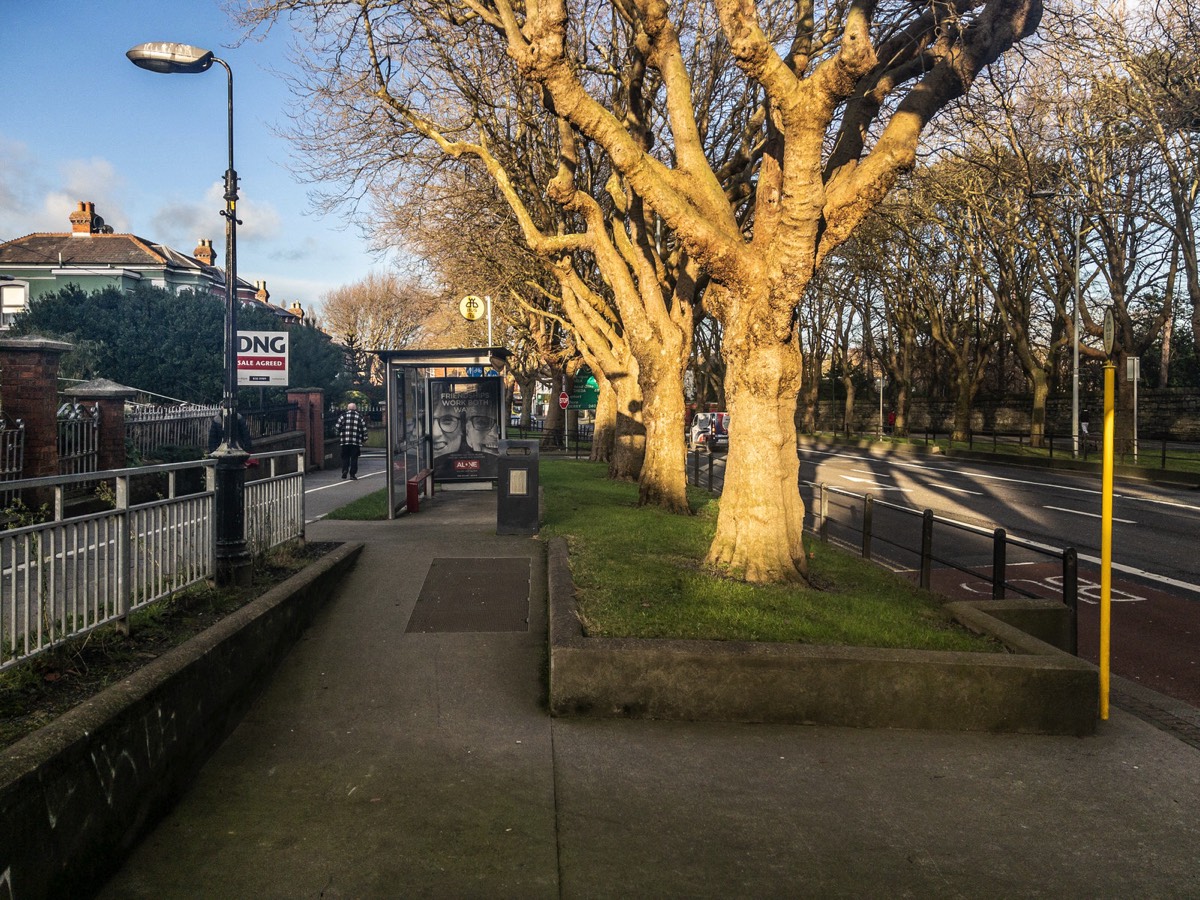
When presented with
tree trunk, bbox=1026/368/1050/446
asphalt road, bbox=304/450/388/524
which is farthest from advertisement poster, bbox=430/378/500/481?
tree trunk, bbox=1026/368/1050/446

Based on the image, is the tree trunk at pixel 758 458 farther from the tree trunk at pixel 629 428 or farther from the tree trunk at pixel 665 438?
the tree trunk at pixel 629 428

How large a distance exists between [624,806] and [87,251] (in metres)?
53.2

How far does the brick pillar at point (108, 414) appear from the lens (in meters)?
13.8

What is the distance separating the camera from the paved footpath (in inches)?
155

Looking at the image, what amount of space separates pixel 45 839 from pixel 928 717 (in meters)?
4.73

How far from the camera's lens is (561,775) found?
5.01 meters

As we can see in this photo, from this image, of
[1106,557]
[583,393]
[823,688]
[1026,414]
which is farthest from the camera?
[1026,414]

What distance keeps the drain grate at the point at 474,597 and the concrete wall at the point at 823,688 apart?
1.88 meters

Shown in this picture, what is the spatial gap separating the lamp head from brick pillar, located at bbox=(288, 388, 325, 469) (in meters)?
17.2

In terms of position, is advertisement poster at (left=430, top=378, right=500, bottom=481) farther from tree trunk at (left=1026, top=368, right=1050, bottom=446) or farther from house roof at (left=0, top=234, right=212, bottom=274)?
house roof at (left=0, top=234, right=212, bottom=274)

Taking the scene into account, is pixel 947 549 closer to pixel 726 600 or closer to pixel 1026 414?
pixel 726 600

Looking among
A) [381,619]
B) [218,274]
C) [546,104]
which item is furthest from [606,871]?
[218,274]

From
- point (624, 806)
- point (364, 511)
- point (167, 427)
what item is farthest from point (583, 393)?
point (624, 806)

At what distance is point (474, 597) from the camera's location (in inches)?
336
